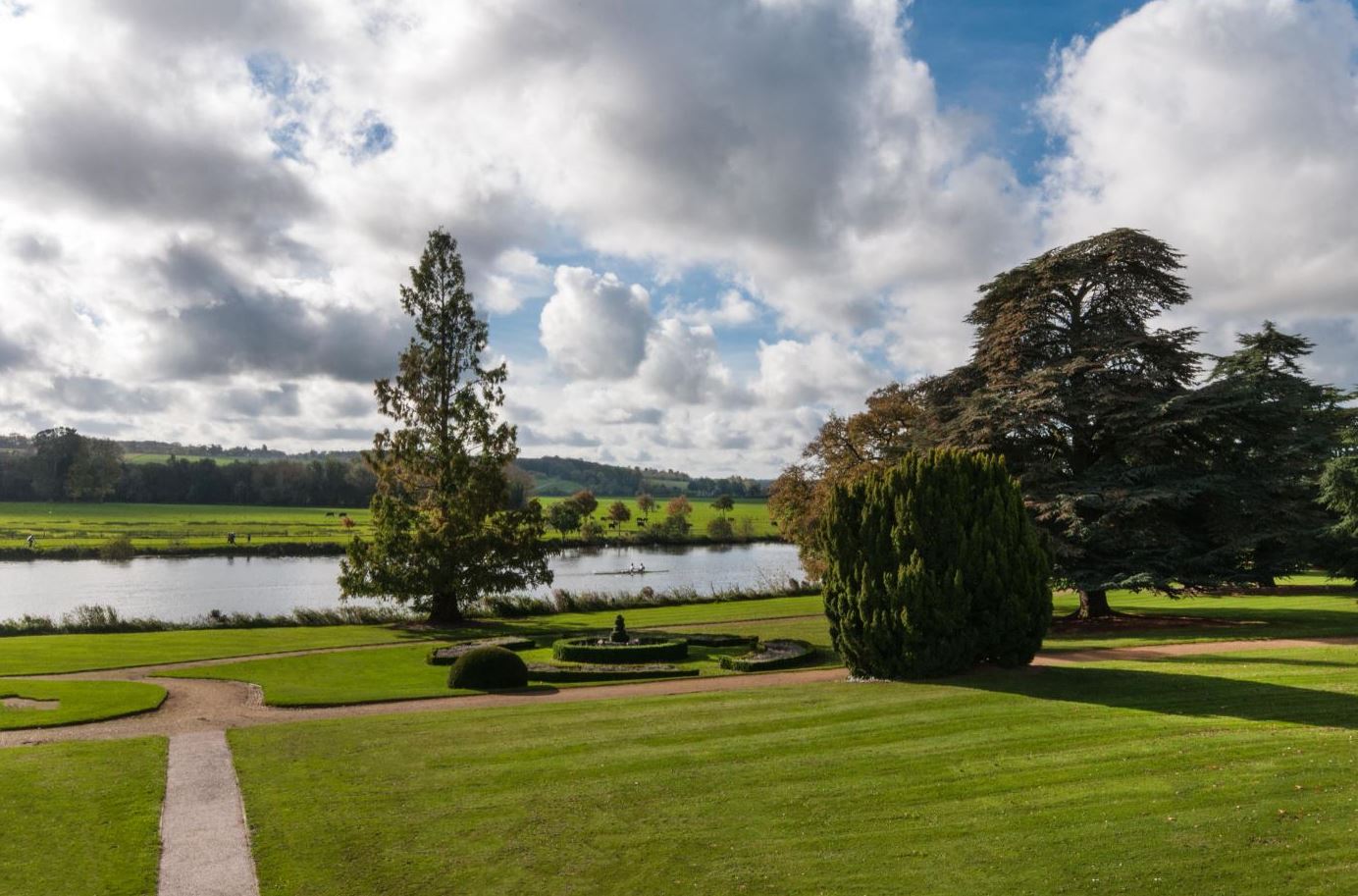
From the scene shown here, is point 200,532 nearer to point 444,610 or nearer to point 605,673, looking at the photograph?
point 444,610

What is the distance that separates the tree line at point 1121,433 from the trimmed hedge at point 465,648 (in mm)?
11696

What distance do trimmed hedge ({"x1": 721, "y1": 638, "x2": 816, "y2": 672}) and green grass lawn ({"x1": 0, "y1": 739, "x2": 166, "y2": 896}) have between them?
43.5 feet

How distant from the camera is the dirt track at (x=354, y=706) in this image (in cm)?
1606

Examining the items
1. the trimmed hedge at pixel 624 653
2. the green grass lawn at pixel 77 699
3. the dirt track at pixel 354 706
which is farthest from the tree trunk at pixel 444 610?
the green grass lawn at pixel 77 699

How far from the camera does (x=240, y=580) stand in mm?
64125

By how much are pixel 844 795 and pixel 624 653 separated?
14470 mm

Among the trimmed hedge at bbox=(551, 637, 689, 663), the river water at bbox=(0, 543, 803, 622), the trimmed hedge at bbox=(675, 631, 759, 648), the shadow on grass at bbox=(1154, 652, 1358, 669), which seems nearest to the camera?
the shadow on grass at bbox=(1154, 652, 1358, 669)

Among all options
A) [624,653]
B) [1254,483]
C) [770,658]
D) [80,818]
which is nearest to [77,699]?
[80,818]

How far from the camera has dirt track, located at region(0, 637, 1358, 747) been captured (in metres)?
16.1

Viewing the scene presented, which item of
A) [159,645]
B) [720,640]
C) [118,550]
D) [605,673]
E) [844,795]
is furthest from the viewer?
[118,550]

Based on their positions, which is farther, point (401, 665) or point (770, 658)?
point (401, 665)

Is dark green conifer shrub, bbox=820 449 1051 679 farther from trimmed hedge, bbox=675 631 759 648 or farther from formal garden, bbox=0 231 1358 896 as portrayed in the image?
trimmed hedge, bbox=675 631 759 648

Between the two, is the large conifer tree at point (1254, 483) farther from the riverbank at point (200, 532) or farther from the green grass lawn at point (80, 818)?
the riverbank at point (200, 532)

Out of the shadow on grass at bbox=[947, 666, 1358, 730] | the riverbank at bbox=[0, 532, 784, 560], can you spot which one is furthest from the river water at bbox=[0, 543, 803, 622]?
the shadow on grass at bbox=[947, 666, 1358, 730]
